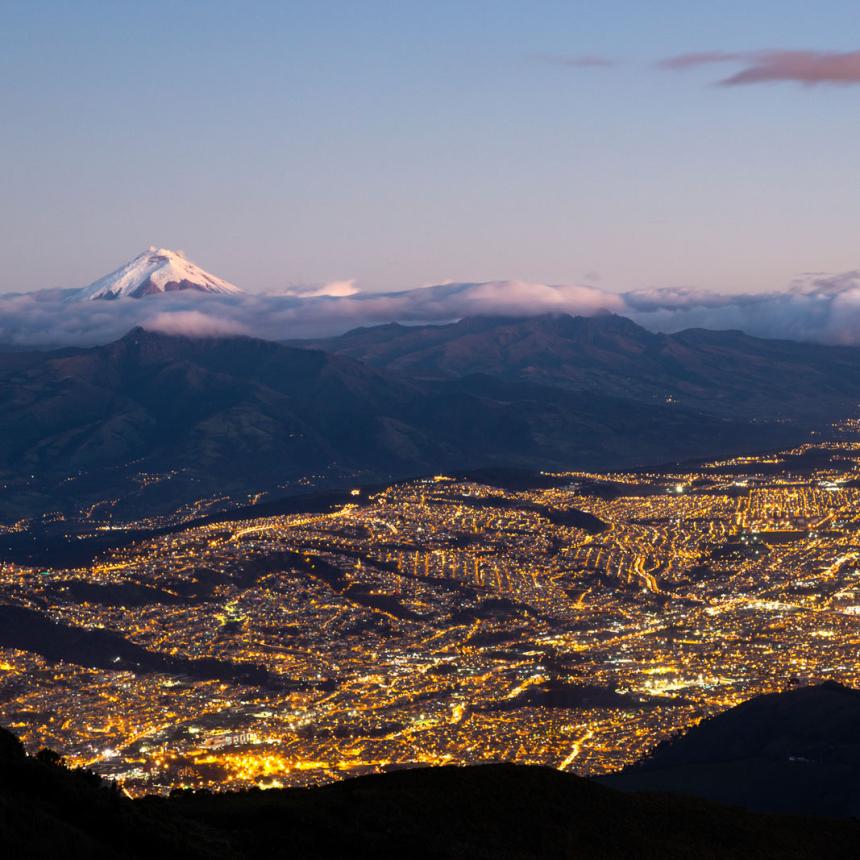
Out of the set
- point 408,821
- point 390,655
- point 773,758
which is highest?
point 408,821

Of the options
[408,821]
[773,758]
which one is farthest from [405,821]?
[773,758]

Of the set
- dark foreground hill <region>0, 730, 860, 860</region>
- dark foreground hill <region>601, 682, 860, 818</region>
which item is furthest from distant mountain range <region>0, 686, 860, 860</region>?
dark foreground hill <region>601, 682, 860, 818</region>

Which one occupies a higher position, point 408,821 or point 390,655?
point 408,821

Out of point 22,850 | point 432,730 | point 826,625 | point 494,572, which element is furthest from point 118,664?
point 22,850

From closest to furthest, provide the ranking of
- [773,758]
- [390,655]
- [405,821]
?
[405,821] < [773,758] < [390,655]

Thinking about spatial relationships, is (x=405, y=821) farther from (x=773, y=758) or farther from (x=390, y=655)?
(x=390, y=655)

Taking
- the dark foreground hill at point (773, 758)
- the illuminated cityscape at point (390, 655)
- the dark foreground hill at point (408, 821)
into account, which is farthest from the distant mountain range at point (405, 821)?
the illuminated cityscape at point (390, 655)

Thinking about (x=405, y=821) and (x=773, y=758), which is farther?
(x=773, y=758)

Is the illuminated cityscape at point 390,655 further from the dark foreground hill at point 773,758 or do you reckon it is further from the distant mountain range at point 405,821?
the distant mountain range at point 405,821

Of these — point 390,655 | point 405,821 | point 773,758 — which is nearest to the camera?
point 405,821
